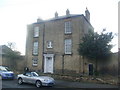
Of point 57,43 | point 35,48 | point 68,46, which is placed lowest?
point 35,48

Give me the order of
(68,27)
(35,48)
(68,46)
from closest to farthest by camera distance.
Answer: (68,46)
(68,27)
(35,48)

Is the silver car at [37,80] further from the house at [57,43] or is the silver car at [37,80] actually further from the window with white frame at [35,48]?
the window with white frame at [35,48]

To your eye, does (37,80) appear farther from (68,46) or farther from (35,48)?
(35,48)

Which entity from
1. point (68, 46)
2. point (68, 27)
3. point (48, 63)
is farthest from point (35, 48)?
point (68, 27)

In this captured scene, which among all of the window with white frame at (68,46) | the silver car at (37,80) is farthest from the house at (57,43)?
Result: the silver car at (37,80)

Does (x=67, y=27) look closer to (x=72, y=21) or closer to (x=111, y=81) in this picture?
(x=72, y=21)

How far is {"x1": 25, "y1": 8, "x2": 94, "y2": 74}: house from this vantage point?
88.5 ft

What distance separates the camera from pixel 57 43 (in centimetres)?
2891

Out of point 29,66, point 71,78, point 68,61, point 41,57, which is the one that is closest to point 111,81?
point 71,78

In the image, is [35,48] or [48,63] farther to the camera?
[35,48]

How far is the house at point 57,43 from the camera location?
26984 mm

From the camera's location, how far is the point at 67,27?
2842 centimetres

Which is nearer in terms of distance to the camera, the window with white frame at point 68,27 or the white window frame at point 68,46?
the white window frame at point 68,46

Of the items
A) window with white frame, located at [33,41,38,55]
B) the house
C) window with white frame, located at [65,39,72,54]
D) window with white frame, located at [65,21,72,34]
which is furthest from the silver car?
window with white frame, located at [33,41,38,55]
